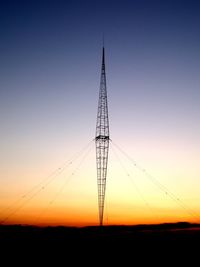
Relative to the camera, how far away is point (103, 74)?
71.4m

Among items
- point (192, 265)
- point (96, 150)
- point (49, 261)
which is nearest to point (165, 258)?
point (192, 265)

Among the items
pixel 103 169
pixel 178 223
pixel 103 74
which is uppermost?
pixel 103 74

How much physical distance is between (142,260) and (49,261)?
1077 centimetres

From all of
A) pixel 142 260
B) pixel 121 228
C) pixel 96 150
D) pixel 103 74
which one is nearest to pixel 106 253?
pixel 142 260

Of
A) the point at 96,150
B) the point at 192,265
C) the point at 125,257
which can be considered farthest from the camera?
the point at 96,150

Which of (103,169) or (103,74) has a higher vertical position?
(103,74)

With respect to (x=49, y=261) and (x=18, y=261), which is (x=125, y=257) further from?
(x=18, y=261)

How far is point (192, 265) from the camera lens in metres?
31.8

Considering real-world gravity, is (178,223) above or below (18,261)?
above

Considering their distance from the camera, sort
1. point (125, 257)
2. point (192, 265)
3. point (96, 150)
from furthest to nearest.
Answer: point (96, 150) → point (125, 257) → point (192, 265)

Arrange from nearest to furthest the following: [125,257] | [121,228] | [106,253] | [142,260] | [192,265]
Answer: [192,265] < [142,260] < [125,257] < [106,253] < [121,228]

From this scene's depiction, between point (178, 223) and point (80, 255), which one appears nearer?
point (80, 255)

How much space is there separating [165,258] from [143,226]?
311 feet

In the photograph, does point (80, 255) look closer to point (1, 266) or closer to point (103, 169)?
Answer: point (1, 266)
